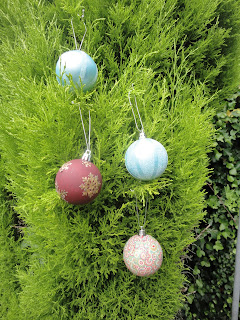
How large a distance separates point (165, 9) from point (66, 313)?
2.02 m

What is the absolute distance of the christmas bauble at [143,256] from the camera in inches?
42.5

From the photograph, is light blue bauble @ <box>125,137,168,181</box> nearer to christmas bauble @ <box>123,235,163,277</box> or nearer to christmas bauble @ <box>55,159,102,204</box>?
christmas bauble @ <box>55,159,102,204</box>

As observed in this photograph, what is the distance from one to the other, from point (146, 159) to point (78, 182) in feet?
0.96

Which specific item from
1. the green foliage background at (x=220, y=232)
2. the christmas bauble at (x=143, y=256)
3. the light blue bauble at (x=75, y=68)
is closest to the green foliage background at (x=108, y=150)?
the light blue bauble at (x=75, y=68)

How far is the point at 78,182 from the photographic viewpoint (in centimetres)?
93

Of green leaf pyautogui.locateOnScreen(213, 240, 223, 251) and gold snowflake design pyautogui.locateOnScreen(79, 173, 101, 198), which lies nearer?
gold snowflake design pyautogui.locateOnScreen(79, 173, 101, 198)

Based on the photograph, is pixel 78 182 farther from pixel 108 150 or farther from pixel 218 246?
pixel 218 246

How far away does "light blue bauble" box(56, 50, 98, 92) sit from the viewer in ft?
3.43

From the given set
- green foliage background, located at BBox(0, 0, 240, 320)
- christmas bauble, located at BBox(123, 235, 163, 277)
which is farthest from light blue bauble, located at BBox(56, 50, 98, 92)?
christmas bauble, located at BBox(123, 235, 163, 277)

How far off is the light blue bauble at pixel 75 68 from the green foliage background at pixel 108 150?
10 cm

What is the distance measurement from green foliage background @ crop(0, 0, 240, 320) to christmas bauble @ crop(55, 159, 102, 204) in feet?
0.81

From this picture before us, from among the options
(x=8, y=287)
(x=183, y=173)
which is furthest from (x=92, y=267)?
(x=8, y=287)

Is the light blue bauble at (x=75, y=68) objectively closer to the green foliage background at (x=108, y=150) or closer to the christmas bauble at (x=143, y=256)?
the green foliage background at (x=108, y=150)

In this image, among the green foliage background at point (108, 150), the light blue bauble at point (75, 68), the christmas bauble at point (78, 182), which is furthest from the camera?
the green foliage background at point (108, 150)
